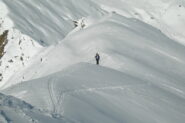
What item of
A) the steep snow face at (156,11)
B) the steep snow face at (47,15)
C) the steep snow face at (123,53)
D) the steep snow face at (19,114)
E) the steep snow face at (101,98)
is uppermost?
the steep snow face at (156,11)

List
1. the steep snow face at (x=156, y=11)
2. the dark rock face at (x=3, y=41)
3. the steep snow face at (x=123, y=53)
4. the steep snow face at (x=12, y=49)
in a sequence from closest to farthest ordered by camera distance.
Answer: the steep snow face at (x=123, y=53)
the steep snow face at (x=12, y=49)
the dark rock face at (x=3, y=41)
the steep snow face at (x=156, y=11)

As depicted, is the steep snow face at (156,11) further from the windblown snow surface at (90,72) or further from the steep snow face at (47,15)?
the windblown snow surface at (90,72)

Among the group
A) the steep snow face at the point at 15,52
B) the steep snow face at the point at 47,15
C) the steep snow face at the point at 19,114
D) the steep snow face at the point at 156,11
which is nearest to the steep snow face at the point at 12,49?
the steep snow face at the point at 15,52

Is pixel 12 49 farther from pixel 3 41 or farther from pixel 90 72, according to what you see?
pixel 90 72

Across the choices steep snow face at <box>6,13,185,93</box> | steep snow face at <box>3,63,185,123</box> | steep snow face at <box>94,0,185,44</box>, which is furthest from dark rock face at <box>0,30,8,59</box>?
steep snow face at <box>94,0,185,44</box>

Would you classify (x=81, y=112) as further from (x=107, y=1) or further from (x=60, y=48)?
(x=107, y=1)

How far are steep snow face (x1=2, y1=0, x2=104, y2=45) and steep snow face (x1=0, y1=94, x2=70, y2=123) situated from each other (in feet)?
211

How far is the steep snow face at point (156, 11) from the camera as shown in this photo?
139 meters

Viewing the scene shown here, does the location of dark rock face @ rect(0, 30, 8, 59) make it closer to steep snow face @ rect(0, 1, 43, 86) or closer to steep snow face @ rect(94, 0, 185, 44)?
steep snow face @ rect(0, 1, 43, 86)

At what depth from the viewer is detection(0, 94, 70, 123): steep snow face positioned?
1648cm

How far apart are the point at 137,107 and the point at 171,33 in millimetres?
107276

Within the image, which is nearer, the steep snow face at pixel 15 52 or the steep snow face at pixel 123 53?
the steep snow face at pixel 123 53

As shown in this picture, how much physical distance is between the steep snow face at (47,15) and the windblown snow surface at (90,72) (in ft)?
1.04

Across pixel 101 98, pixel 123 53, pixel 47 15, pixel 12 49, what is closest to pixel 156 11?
pixel 47 15
